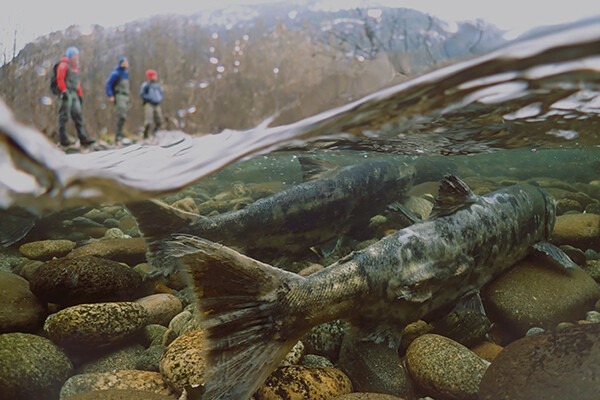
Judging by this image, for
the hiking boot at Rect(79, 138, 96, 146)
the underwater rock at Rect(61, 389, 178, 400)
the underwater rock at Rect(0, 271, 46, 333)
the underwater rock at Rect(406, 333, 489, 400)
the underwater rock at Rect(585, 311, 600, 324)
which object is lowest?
the underwater rock at Rect(585, 311, 600, 324)

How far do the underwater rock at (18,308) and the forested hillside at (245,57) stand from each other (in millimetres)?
2791

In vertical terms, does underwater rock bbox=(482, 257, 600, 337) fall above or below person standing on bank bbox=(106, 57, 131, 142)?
below

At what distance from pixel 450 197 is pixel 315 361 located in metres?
2.88

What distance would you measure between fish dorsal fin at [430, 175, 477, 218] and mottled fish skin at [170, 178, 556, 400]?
88mm

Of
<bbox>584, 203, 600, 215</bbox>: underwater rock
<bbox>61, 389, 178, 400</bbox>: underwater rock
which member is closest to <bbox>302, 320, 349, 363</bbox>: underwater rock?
<bbox>61, 389, 178, 400</bbox>: underwater rock

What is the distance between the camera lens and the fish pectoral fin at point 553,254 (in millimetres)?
5047

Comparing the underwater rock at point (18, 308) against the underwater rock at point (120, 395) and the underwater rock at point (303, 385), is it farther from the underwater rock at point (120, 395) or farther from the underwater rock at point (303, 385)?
the underwater rock at point (303, 385)

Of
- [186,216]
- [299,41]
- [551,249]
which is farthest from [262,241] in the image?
[551,249]

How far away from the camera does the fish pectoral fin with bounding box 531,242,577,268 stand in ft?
16.6

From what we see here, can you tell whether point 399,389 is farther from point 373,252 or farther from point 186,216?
point 186,216

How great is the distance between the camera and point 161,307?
457 cm

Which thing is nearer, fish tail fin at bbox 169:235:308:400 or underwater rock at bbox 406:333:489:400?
fish tail fin at bbox 169:235:308:400

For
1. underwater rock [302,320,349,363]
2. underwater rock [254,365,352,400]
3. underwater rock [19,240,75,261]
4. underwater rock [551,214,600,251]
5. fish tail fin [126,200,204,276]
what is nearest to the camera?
underwater rock [254,365,352,400]

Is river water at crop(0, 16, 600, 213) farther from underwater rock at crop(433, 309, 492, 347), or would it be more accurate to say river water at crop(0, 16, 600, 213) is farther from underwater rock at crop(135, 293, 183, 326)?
underwater rock at crop(433, 309, 492, 347)
